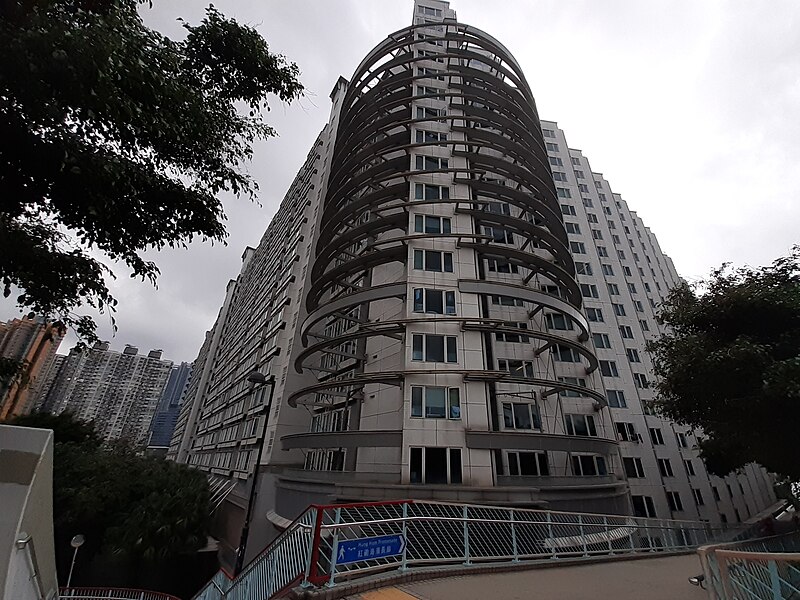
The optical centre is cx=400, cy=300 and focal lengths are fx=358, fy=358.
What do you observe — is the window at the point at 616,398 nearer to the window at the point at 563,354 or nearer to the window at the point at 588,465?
the window at the point at 563,354

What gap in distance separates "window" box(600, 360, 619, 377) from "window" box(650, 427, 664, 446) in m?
5.00

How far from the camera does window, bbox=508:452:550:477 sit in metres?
18.5

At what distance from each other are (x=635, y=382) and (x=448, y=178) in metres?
24.2

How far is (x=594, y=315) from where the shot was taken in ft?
110

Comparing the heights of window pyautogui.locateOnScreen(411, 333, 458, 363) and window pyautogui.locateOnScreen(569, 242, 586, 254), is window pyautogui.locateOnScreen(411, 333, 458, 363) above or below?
below

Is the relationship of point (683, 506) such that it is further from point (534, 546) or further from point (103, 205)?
point (103, 205)

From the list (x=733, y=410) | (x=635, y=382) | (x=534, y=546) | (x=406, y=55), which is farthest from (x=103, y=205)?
(x=635, y=382)

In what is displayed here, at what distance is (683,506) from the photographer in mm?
27109

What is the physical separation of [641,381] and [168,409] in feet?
600

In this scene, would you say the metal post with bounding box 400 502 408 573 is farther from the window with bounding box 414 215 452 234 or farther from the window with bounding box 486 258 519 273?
the window with bounding box 486 258 519 273

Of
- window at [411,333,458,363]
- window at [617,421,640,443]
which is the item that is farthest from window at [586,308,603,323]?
window at [411,333,458,363]

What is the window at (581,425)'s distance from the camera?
22.5m

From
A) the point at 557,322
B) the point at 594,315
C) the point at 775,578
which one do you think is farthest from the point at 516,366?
the point at 775,578

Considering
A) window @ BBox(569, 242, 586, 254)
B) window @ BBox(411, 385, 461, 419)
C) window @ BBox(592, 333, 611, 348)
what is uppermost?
window @ BBox(569, 242, 586, 254)
